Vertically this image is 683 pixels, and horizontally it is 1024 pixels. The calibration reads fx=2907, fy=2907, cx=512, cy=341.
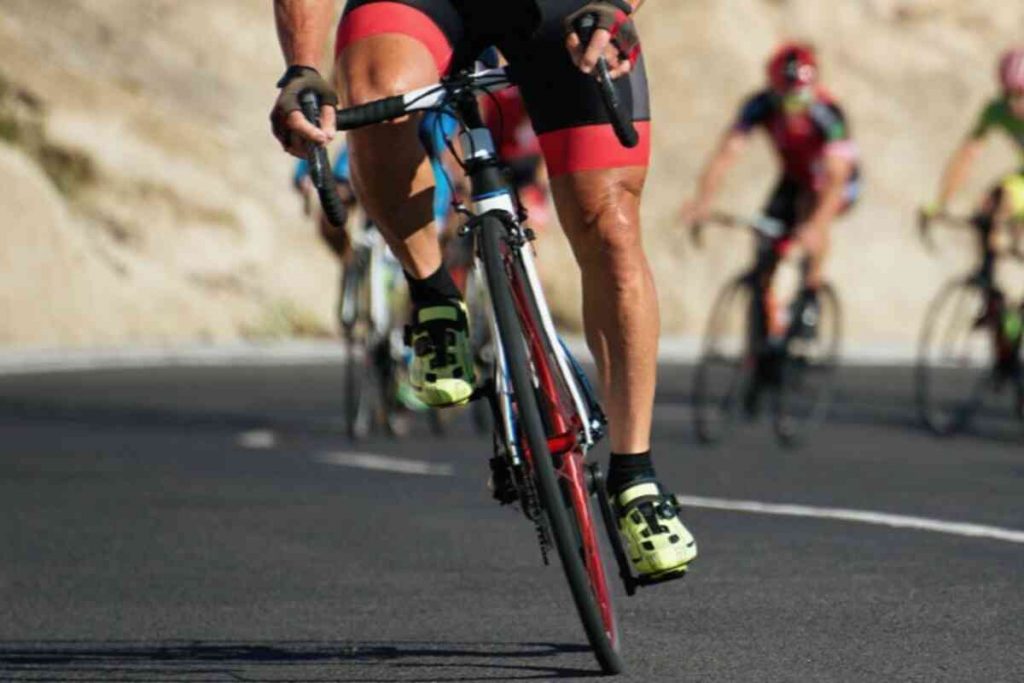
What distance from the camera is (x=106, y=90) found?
3020 cm

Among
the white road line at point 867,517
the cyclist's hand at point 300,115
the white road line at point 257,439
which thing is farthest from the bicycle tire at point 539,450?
the white road line at point 257,439

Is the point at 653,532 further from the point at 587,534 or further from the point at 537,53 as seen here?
the point at 537,53

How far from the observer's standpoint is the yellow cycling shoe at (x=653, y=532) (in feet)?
21.1

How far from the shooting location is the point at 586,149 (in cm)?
644

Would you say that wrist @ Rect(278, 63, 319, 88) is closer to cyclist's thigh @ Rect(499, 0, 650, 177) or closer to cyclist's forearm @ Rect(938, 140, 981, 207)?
cyclist's thigh @ Rect(499, 0, 650, 177)

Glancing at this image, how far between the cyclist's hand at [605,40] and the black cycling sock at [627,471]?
35.4 inches

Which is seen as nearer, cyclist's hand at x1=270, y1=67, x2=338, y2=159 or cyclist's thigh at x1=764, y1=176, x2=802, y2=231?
cyclist's hand at x1=270, y1=67, x2=338, y2=159

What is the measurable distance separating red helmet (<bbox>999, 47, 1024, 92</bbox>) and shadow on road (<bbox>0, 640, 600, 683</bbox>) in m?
9.39

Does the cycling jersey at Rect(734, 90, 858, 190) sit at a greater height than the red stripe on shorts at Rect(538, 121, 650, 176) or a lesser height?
lesser

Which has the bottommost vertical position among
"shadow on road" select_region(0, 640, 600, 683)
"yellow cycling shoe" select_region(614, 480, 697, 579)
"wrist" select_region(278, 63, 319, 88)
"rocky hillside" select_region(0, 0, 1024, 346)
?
"rocky hillside" select_region(0, 0, 1024, 346)

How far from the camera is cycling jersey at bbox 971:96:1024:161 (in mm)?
15602

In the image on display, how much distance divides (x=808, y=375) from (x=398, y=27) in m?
9.36

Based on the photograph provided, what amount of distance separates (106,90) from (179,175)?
1225 millimetres

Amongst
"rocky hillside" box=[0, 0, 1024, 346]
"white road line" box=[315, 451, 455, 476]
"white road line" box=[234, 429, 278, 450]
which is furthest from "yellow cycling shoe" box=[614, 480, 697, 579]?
"rocky hillside" box=[0, 0, 1024, 346]
